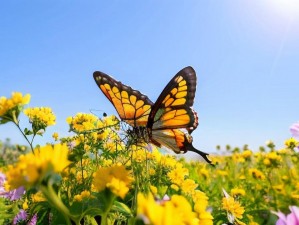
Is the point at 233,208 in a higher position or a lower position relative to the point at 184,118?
lower

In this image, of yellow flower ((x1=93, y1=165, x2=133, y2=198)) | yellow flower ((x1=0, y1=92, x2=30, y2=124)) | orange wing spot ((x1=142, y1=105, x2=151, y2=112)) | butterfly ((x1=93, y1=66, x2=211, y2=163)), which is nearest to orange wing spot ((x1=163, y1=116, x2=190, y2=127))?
butterfly ((x1=93, y1=66, x2=211, y2=163))

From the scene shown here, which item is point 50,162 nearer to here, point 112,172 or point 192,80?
point 112,172

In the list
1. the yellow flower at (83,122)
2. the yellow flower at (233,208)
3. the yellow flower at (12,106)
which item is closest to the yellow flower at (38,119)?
the yellow flower at (83,122)

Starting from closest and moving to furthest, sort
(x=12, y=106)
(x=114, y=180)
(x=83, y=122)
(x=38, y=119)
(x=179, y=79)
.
→ (x=114, y=180), (x=12, y=106), (x=38, y=119), (x=83, y=122), (x=179, y=79)

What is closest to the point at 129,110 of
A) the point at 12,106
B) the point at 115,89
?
the point at 115,89

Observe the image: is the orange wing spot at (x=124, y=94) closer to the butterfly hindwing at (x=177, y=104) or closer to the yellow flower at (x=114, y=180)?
the butterfly hindwing at (x=177, y=104)

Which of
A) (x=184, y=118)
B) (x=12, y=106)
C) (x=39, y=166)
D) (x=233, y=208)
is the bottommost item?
(x=39, y=166)

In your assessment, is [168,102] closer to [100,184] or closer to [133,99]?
[133,99]

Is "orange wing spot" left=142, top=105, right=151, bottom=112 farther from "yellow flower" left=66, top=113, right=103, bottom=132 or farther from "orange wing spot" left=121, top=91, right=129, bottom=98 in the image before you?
"yellow flower" left=66, top=113, right=103, bottom=132
